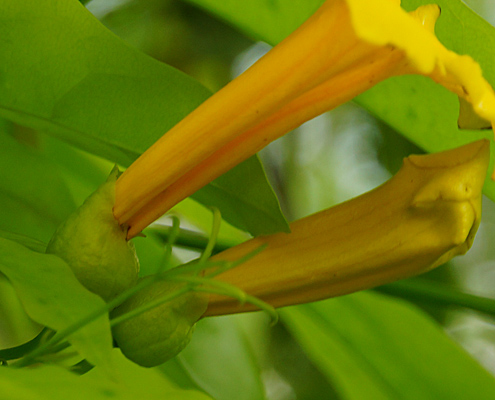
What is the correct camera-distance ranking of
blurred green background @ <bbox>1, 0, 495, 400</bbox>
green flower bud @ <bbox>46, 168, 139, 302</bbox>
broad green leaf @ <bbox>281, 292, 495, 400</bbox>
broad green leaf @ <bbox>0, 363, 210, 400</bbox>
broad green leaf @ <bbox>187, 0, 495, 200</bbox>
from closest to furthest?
broad green leaf @ <bbox>0, 363, 210, 400</bbox> < green flower bud @ <bbox>46, 168, 139, 302</bbox> < broad green leaf @ <bbox>187, 0, 495, 200</bbox> < broad green leaf @ <bbox>281, 292, 495, 400</bbox> < blurred green background @ <bbox>1, 0, 495, 400</bbox>

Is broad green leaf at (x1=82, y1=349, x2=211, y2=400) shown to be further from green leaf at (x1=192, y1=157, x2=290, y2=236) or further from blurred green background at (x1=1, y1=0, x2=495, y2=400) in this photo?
blurred green background at (x1=1, y1=0, x2=495, y2=400)

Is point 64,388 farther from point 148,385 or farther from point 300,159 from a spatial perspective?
point 300,159

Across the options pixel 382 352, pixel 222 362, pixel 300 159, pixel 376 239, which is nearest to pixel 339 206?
pixel 376 239

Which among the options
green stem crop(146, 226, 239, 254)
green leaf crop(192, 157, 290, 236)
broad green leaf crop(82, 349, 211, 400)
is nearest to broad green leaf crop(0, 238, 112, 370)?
broad green leaf crop(82, 349, 211, 400)

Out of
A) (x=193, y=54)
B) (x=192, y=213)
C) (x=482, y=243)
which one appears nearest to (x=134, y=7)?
(x=193, y=54)

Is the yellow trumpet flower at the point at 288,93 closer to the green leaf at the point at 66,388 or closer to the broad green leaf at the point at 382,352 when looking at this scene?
the green leaf at the point at 66,388

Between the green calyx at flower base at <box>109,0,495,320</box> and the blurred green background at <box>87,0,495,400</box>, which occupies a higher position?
the green calyx at flower base at <box>109,0,495,320</box>

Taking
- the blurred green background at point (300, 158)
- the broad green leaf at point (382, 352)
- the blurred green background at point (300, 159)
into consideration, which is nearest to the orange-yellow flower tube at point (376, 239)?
the broad green leaf at point (382, 352)
